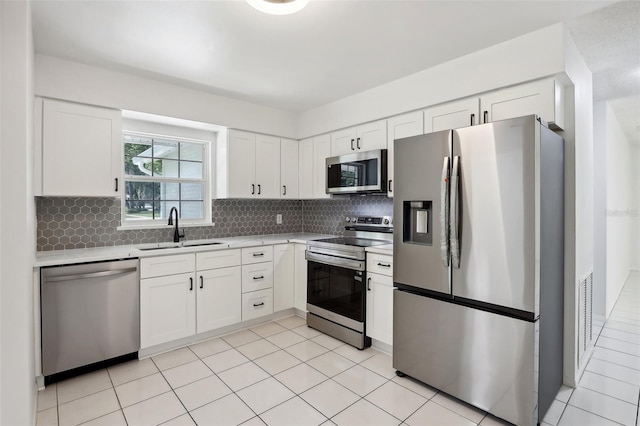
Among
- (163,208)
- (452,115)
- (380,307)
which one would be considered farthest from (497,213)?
(163,208)

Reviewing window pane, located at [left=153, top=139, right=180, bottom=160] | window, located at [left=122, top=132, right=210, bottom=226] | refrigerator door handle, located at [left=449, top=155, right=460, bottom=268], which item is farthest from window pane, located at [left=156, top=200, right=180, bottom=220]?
refrigerator door handle, located at [left=449, top=155, right=460, bottom=268]

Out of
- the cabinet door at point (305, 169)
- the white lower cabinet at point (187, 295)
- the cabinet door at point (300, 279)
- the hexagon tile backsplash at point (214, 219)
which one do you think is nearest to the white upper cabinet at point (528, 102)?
the hexagon tile backsplash at point (214, 219)

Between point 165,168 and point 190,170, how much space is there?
28 cm

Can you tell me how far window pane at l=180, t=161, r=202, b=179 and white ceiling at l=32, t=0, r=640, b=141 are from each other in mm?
990

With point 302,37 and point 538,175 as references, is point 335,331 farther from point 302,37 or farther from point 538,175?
point 302,37

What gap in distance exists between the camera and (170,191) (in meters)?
3.64

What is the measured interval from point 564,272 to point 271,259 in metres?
2.66

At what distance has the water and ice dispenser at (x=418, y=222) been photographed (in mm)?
2377

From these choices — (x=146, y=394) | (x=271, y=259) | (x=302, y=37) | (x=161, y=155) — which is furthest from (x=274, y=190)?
(x=146, y=394)

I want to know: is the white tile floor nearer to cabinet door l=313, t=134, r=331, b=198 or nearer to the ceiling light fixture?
cabinet door l=313, t=134, r=331, b=198

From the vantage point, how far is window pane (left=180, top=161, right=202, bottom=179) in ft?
12.3

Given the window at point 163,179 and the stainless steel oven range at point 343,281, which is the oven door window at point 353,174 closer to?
the stainless steel oven range at point 343,281

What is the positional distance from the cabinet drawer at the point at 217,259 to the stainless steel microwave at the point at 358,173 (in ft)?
4.18

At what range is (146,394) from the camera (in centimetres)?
230
